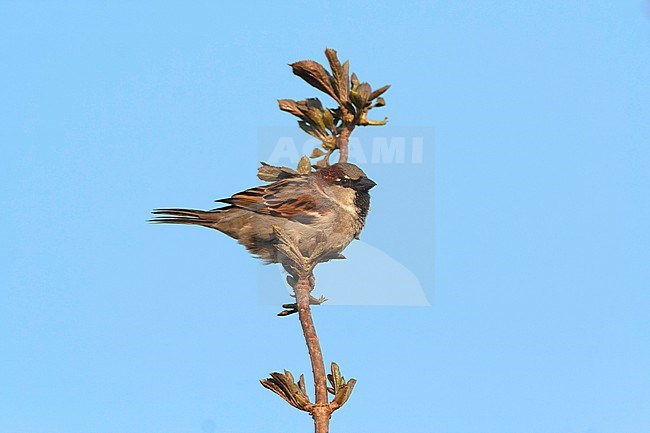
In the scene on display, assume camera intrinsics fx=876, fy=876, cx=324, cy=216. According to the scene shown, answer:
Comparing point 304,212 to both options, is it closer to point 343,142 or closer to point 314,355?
point 343,142

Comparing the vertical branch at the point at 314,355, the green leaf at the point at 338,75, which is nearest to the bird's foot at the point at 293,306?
the vertical branch at the point at 314,355

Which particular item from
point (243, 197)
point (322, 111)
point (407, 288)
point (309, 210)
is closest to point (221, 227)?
point (243, 197)

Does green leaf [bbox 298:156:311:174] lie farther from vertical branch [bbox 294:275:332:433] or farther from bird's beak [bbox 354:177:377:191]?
vertical branch [bbox 294:275:332:433]

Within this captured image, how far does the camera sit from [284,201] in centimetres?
568

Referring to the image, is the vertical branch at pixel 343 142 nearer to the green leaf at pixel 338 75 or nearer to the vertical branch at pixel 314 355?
the green leaf at pixel 338 75

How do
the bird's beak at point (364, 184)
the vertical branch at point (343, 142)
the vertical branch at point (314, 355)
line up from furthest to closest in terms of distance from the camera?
the vertical branch at point (343, 142), the bird's beak at point (364, 184), the vertical branch at point (314, 355)

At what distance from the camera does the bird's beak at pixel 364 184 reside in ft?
17.9

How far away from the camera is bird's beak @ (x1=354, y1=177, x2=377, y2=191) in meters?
5.46

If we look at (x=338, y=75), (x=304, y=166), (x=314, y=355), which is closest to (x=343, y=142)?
(x=304, y=166)

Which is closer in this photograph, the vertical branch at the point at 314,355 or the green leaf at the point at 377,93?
the vertical branch at the point at 314,355

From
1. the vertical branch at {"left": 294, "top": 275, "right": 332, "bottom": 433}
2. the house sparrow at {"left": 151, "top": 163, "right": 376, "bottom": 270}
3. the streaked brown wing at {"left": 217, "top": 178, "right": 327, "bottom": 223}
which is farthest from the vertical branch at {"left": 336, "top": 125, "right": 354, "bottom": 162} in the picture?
the vertical branch at {"left": 294, "top": 275, "right": 332, "bottom": 433}

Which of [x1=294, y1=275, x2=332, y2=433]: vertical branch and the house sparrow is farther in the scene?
the house sparrow

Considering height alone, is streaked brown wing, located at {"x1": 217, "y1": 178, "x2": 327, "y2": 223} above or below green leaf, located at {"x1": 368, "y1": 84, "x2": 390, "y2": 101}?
below

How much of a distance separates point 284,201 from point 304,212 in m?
0.16
